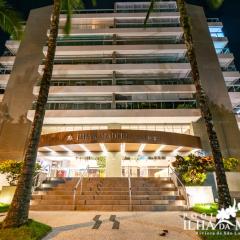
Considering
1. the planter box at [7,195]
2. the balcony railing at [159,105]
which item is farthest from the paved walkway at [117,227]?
the balcony railing at [159,105]

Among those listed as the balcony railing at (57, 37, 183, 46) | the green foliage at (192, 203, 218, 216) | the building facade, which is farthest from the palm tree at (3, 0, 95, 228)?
the balcony railing at (57, 37, 183, 46)

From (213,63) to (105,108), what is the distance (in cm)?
1657

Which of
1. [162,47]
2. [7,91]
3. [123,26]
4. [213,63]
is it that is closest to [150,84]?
[162,47]

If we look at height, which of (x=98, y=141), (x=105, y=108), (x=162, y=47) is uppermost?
(x=162, y=47)

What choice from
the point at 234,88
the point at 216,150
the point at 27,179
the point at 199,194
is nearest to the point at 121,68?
the point at 234,88

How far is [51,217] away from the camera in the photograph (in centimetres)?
956

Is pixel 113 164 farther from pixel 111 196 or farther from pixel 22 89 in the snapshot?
pixel 22 89

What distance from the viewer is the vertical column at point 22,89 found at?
1028 inches

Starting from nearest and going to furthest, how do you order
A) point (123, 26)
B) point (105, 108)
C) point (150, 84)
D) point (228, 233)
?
1. point (228, 233)
2. point (105, 108)
3. point (150, 84)
4. point (123, 26)

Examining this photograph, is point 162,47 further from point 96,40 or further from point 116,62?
point 96,40

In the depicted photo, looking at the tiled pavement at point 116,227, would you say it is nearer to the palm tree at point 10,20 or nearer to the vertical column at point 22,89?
the palm tree at point 10,20

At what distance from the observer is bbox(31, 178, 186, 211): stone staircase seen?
461 inches

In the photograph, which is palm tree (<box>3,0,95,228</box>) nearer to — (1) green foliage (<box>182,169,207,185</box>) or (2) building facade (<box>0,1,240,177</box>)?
A: (1) green foliage (<box>182,169,207,185</box>)

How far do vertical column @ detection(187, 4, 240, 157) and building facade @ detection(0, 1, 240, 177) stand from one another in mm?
127
